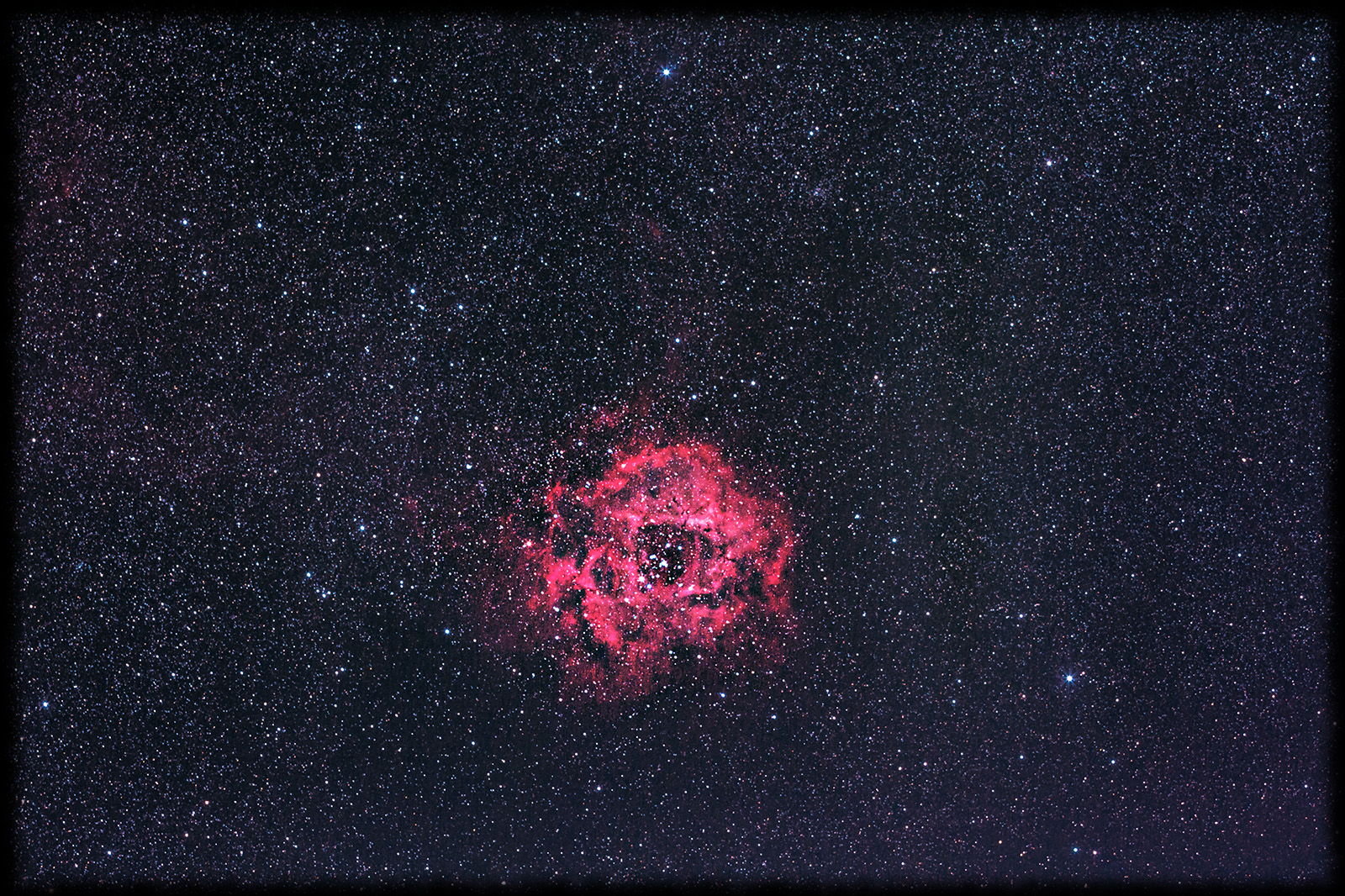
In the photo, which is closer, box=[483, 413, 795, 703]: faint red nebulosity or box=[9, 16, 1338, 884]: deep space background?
box=[9, 16, 1338, 884]: deep space background

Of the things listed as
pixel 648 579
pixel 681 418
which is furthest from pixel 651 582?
pixel 681 418

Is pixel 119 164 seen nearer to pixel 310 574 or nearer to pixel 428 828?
pixel 310 574

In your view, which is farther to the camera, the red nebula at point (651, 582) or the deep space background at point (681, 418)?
the red nebula at point (651, 582)

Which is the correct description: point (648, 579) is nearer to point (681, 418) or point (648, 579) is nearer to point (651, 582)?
point (651, 582)

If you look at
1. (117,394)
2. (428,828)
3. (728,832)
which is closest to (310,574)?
(117,394)

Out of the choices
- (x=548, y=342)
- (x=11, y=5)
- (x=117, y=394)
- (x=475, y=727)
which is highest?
A: (x=11, y=5)
